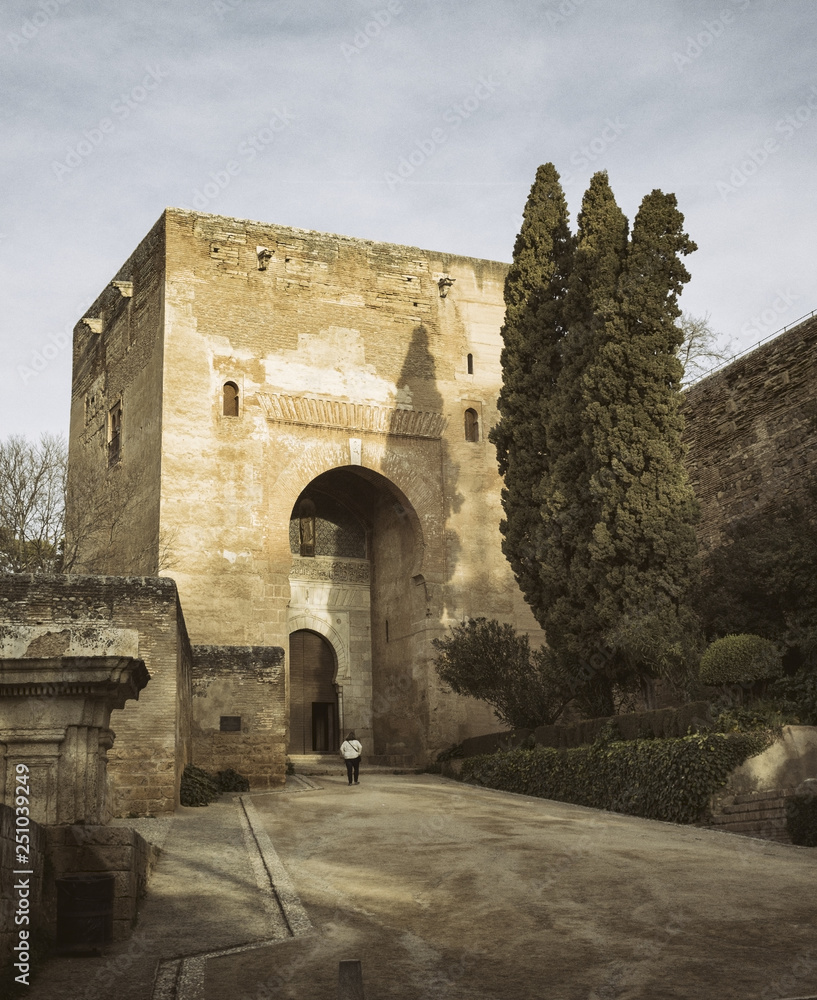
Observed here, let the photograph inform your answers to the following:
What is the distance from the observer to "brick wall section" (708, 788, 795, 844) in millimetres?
9672

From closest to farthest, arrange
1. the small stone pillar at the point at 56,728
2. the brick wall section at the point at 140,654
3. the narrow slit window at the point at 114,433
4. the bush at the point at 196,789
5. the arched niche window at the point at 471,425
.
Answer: the small stone pillar at the point at 56,728
the brick wall section at the point at 140,654
the bush at the point at 196,789
the narrow slit window at the point at 114,433
the arched niche window at the point at 471,425

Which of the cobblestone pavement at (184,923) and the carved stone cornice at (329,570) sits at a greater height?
the carved stone cornice at (329,570)

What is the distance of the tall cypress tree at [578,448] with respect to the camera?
46.8ft

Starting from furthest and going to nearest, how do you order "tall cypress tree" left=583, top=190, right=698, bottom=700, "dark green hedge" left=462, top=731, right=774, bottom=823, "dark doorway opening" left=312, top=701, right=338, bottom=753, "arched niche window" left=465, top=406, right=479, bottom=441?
"dark doorway opening" left=312, top=701, right=338, bottom=753, "arched niche window" left=465, top=406, right=479, bottom=441, "tall cypress tree" left=583, top=190, right=698, bottom=700, "dark green hedge" left=462, top=731, right=774, bottom=823

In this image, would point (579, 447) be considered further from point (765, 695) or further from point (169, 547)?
point (169, 547)

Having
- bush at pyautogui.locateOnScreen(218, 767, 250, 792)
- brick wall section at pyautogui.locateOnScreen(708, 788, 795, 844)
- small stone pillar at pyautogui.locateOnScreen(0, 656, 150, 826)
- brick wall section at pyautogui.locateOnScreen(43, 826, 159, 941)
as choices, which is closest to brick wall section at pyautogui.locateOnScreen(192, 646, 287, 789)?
bush at pyautogui.locateOnScreen(218, 767, 250, 792)

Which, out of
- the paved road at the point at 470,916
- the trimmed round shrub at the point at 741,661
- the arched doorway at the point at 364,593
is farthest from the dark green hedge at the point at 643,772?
the arched doorway at the point at 364,593

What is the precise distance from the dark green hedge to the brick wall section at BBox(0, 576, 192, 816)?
4.57 meters

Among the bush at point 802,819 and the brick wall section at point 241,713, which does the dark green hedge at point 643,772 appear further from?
the brick wall section at point 241,713

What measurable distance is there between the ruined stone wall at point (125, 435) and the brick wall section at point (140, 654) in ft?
22.7

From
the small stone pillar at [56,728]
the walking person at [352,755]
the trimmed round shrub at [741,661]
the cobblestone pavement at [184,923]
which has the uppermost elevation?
the trimmed round shrub at [741,661]

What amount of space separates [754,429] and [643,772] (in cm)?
622

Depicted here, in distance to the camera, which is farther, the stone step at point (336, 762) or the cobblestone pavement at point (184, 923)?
the stone step at point (336, 762)

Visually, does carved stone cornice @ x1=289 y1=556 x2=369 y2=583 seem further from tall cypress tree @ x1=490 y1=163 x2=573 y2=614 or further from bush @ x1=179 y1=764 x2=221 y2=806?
bush @ x1=179 y1=764 x2=221 y2=806
